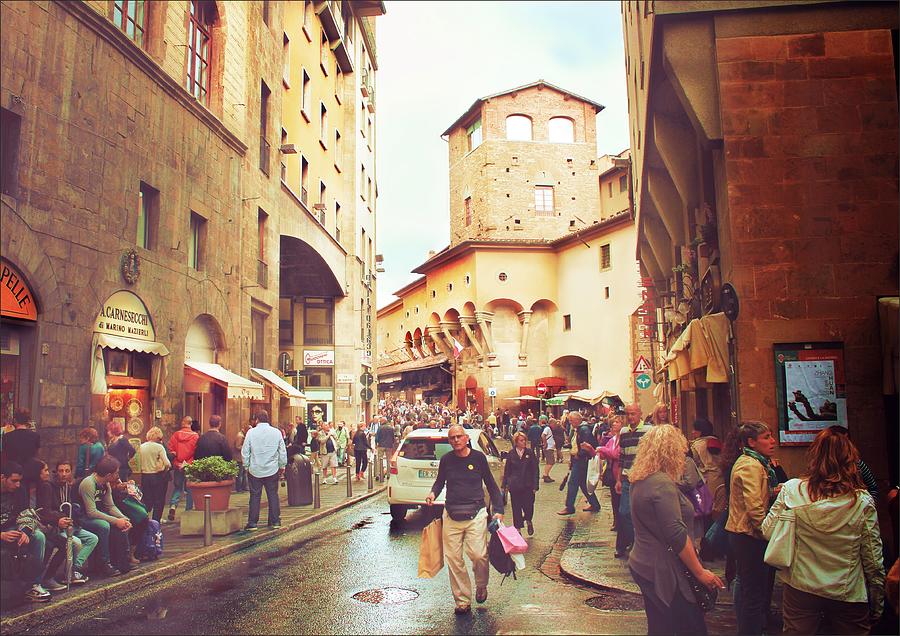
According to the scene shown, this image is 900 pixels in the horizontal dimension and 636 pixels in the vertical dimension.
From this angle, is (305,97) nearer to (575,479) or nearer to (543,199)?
(575,479)

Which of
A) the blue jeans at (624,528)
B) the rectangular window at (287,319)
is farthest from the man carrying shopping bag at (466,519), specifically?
the rectangular window at (287,319)

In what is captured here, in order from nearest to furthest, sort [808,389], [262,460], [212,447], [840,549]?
1. [840,549]
2. [808,389]
3. [262,460]
4. [212,447]

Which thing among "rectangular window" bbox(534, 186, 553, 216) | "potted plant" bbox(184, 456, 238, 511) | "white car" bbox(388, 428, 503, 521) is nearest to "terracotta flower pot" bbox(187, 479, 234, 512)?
"potted plant" bbox(184, 456, 238, 511)

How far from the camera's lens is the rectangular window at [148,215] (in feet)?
53.2

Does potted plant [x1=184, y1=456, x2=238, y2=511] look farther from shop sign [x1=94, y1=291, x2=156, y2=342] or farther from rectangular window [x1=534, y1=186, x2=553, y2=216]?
rectangular window [x1=534, y1=186, x2=553, y2=216]

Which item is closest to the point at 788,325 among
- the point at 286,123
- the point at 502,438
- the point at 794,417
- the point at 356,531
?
the point at 794,417

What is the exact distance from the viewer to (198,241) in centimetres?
1884

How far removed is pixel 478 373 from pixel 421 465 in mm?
37129

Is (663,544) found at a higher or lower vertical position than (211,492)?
higher

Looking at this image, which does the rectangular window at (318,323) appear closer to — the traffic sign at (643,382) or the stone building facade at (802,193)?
the traffic sign at (643,382)

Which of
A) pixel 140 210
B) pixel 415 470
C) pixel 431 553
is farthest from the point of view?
pixel 140 210

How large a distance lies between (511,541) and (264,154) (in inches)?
739

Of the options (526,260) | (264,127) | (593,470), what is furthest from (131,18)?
(526,260)

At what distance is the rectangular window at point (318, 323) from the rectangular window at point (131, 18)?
67.3 ft
